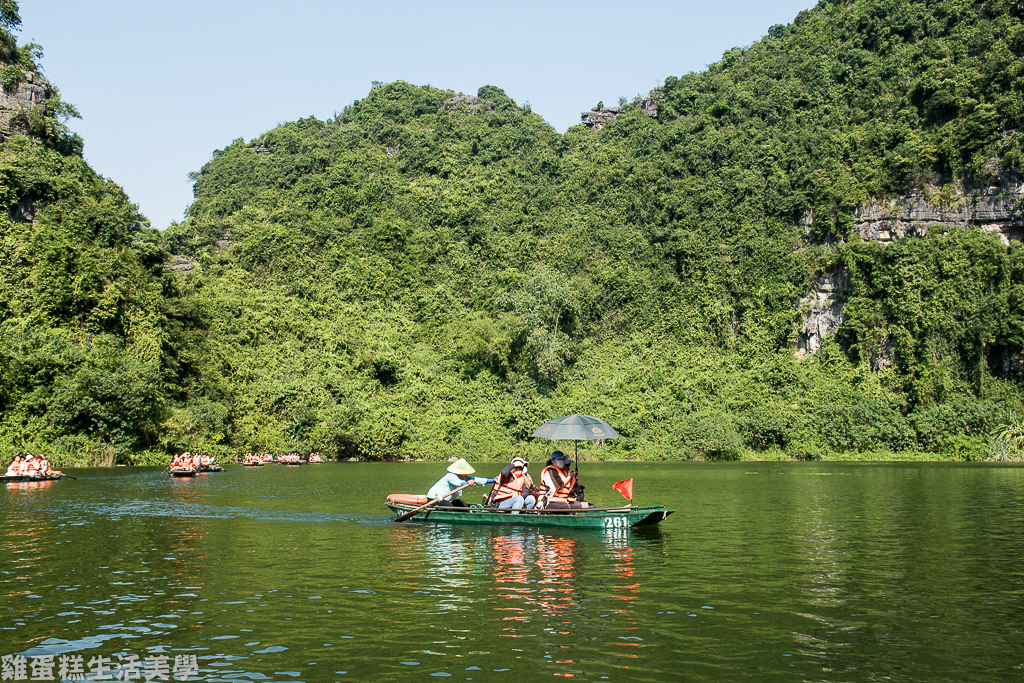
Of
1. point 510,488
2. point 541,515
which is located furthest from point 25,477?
point 541,515

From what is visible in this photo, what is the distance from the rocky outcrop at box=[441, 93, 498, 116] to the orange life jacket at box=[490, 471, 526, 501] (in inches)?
3299

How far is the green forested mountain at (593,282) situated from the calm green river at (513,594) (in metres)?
25.3

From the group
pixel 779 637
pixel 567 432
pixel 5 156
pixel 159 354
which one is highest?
pixel 5 156

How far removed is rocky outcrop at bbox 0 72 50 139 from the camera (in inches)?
1935

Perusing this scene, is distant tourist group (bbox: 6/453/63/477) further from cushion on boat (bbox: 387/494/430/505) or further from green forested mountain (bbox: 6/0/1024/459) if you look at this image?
cushion on boat (bbox: 387/494/430/505)

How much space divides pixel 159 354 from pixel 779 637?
4250 cm

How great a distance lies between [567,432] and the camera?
19828mm

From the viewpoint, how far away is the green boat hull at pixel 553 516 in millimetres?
17969

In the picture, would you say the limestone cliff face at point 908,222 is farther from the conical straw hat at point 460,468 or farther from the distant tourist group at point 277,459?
the conical straw hat at point 460,468

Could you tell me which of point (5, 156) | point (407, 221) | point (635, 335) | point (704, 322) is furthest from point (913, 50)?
point (5, 156)

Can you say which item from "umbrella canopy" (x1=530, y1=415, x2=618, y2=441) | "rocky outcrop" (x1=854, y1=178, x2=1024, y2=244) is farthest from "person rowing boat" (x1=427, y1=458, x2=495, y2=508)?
"rocky outcrop" (x1=854, y1=178, x2=1024, y2=244)

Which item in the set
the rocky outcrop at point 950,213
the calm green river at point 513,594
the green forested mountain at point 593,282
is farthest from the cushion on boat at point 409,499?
the rocky outcrop at point 950,213

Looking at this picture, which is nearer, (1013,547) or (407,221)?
(1013,547)

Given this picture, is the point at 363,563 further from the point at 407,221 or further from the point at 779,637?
the point at 407,221
